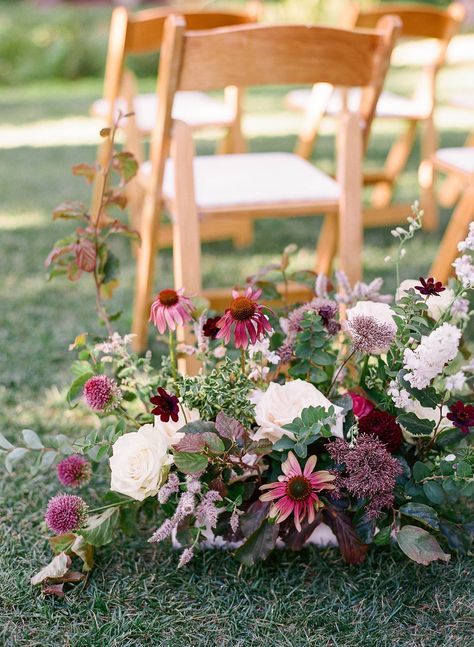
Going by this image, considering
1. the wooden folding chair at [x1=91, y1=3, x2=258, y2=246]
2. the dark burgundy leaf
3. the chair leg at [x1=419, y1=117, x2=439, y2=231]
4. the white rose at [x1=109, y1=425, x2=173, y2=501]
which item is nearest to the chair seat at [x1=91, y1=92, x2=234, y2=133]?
the wooden folding chair at [x1=91, y1=3, x2=258, y2=246]

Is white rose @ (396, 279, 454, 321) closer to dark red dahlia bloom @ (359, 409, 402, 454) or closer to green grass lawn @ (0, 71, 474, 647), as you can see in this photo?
dark red dahlia bloom @ (359, 409, 402, 454)

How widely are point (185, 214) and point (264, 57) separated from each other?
1.35ft

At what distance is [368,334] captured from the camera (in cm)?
143

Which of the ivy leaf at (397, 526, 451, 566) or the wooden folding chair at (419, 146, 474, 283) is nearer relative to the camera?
the ivy leaf at (397, 526, 451, 566)

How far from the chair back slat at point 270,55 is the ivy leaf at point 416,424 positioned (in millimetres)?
871

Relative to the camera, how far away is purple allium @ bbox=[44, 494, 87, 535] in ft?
4.67

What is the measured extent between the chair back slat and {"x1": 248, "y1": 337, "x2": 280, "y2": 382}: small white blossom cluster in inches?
26.2

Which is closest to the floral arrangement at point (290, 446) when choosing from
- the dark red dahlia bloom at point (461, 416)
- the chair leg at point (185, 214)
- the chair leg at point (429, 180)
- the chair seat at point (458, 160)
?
the dark red dahlia bloom at point (461, 416)

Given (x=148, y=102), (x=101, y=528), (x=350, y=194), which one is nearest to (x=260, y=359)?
(x=101, y=528)

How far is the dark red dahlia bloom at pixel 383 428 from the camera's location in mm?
1455

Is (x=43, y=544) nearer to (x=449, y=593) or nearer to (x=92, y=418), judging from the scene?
(x=92, y=418)

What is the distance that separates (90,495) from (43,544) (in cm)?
18

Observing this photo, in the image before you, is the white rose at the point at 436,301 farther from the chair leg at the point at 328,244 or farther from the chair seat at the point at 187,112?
the chair seat at the point at 187,112

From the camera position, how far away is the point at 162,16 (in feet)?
8.52
